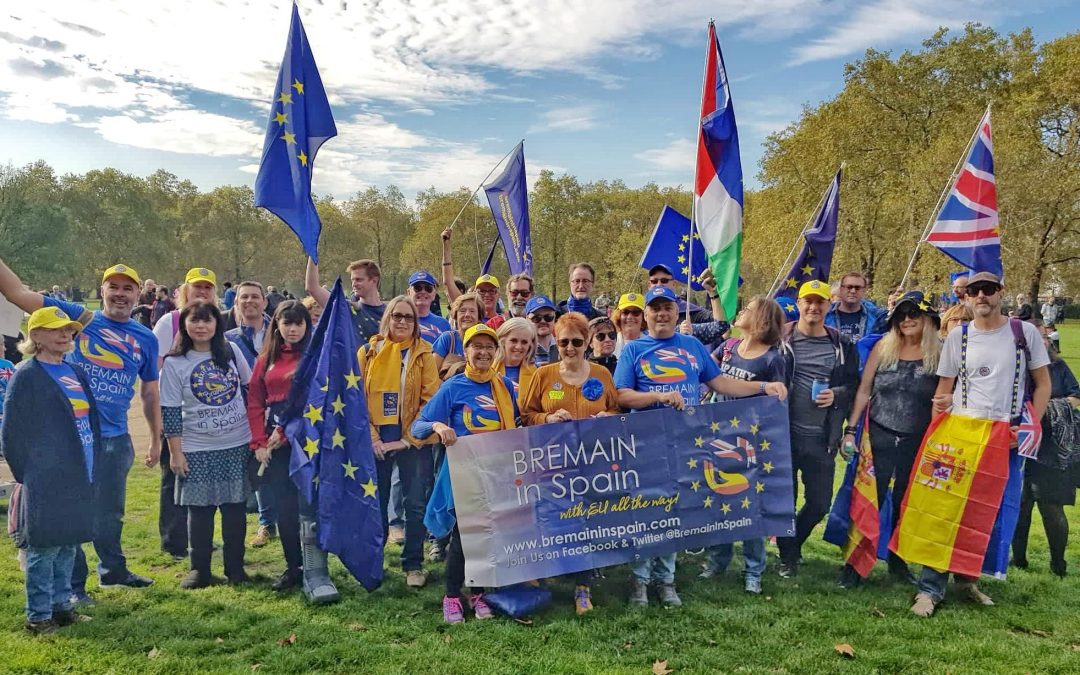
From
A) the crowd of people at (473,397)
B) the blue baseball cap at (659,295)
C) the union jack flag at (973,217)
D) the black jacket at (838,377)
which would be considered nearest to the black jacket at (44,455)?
the crowd of people at (473,397)

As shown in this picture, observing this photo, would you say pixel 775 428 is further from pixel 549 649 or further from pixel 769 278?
pixel 769 278

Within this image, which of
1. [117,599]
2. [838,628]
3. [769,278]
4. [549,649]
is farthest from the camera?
[769,278]

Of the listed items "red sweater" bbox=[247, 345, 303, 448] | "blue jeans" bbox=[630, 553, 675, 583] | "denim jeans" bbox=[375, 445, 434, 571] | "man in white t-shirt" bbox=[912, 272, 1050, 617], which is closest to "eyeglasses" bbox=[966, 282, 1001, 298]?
"man in white t-shirt" bbox=[912, 272, 1050, 617]

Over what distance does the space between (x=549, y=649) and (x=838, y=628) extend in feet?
6.53

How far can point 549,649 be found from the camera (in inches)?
167

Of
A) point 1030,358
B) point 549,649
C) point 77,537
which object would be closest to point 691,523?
point 549,649

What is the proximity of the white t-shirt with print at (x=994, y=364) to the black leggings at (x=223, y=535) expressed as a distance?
5.49 meters

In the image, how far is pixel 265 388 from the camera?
5.11 metres

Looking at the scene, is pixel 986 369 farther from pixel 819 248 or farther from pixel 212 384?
pixel 212 384

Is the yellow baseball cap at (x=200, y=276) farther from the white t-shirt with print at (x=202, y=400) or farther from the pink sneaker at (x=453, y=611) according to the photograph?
the pink sneaker at (x=453, y=611)

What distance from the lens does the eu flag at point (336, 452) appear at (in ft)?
15.9

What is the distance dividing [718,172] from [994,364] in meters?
2.84

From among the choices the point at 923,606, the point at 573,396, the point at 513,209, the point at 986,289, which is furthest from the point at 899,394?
the point at 513,209

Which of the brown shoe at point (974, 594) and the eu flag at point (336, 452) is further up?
the eu flag at point (336, 452)
